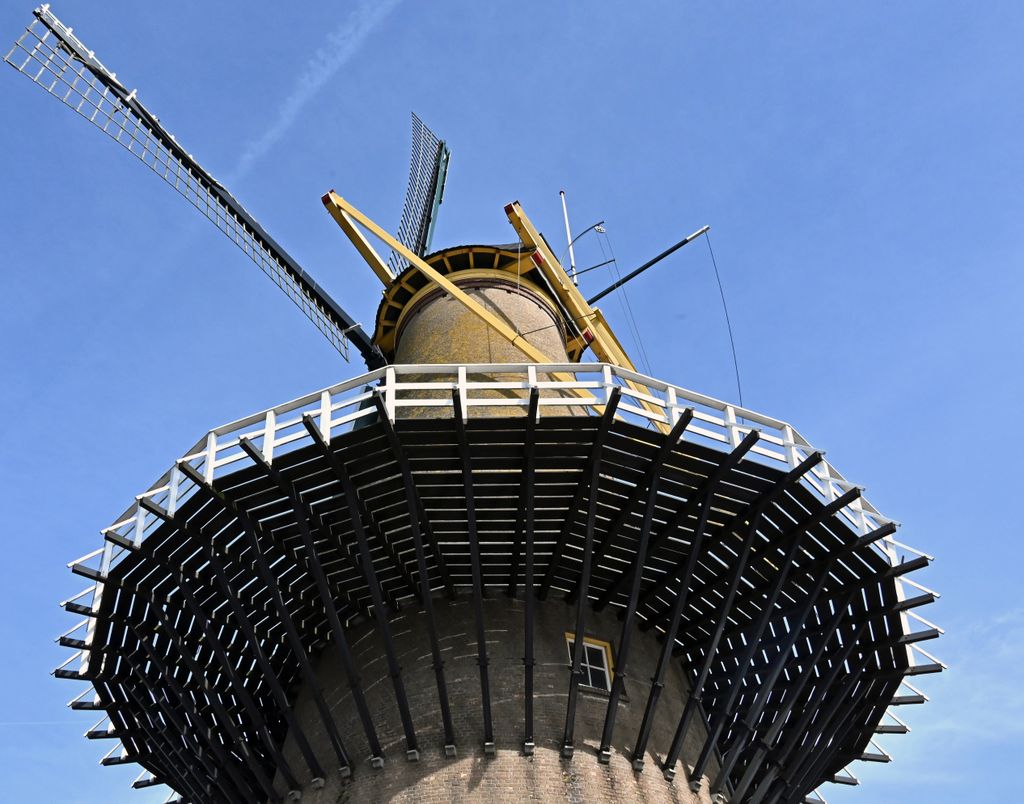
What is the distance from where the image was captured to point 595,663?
40.8 ft

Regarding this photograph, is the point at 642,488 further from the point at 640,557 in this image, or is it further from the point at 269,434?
the point at 269,434

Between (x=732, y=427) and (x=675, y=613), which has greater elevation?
(x=732, y=427)

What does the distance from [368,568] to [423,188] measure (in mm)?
14925

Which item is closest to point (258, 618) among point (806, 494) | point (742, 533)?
point (742, 533)

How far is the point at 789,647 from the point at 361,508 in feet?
16.9

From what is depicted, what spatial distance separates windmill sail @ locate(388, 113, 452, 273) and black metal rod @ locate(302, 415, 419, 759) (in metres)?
12.3

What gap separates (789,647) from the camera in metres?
11.7

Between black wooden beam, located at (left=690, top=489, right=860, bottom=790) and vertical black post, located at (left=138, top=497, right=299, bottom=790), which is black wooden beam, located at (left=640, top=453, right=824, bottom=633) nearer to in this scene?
black wooden beam, located at (left=690, top=489, right=860, bottom=790)

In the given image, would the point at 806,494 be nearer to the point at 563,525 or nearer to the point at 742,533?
the point at 742,533

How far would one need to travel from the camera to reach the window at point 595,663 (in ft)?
39.8

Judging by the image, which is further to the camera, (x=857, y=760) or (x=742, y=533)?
(x=857, y=760)

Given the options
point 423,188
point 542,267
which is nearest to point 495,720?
point 542,267

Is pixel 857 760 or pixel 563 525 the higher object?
pixel 563 525

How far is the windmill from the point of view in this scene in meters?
10.8
